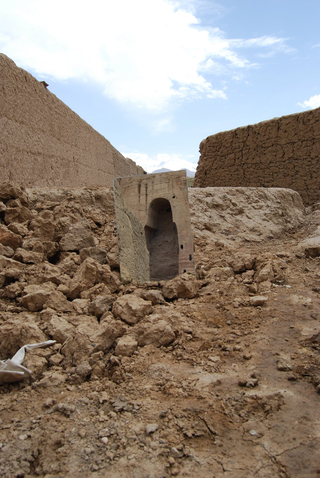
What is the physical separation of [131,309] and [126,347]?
50 cm

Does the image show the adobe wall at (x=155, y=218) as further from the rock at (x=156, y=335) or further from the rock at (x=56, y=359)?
the rock at (x=56, y=359)

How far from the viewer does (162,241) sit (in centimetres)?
502

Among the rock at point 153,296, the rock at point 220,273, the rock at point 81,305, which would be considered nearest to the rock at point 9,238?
the rock at point 81,305

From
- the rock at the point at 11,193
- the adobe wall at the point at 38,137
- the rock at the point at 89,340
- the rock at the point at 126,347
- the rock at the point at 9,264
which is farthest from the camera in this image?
the adobe wall at the point at 38,137

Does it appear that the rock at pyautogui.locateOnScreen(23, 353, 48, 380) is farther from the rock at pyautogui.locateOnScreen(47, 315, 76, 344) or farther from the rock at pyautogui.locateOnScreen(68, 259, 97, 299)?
the rock at pyautogui.locateOnScreen(68, 259, 97, 299)

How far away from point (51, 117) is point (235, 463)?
7.07 m

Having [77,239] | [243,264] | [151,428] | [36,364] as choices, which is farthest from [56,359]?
[243,264]

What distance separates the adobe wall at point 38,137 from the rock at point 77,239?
6.32 feet

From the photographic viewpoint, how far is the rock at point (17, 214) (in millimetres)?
4562

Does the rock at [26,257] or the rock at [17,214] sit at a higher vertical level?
the rock at [17,214]

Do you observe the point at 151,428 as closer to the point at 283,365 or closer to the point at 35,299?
the point at 283,365

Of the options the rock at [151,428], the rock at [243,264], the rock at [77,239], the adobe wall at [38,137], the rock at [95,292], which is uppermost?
the adobe wall at [38,137]

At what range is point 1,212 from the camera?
457cm

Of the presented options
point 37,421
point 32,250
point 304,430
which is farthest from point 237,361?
point 32,250
